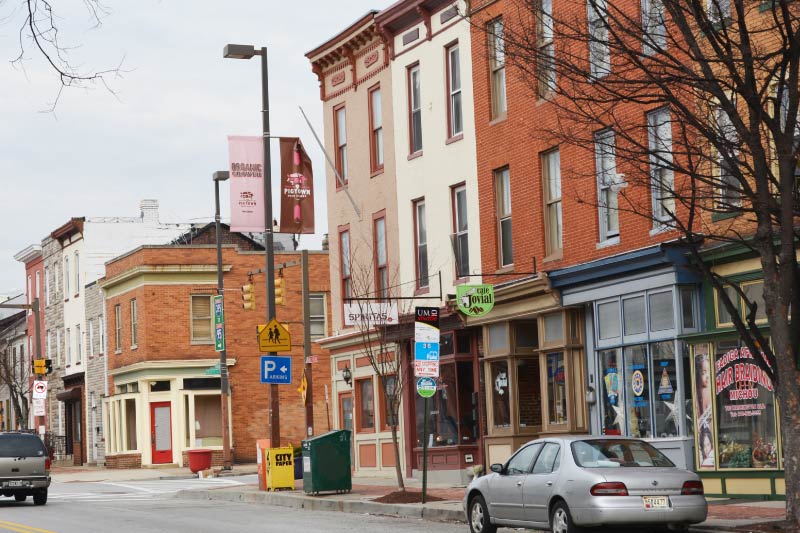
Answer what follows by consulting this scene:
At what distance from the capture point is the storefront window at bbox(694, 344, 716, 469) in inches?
862

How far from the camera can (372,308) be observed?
97.6 ft

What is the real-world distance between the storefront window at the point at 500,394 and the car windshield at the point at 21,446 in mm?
10254

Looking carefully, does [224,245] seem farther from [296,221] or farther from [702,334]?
[702,334]

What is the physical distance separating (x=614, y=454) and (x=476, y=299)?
1028 centimetres

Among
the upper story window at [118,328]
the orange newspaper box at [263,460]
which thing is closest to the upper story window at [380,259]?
the orange newspaper box at [263,460]

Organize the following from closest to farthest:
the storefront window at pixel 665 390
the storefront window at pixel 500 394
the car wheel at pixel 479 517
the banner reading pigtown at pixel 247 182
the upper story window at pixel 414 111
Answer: the car wheel at pixel 479 517 < the storefront window at pixel 665 390 < the storefront window at pixel 500 394 < the banner reading pigtown at pixel 247 182 < the upper story window at pixel 414 111

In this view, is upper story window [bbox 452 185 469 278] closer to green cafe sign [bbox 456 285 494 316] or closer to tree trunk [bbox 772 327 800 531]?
Answer: green cafe sign [bbox 456 285 494 316]

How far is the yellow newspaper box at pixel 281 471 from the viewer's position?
97.7 feet

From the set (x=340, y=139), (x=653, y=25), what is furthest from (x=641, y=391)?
(x=340, y=139)

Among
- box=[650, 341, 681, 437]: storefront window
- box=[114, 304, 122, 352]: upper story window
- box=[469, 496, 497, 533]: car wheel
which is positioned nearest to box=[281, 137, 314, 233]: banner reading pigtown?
box=[650, 341, 681, 437]: storefront window

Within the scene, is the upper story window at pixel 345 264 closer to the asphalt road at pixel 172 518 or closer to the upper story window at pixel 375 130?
the upper story window at pixel 375 130

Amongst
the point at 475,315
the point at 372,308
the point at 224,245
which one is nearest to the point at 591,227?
the point at 475,315

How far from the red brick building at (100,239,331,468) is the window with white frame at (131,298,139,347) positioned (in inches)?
3.5

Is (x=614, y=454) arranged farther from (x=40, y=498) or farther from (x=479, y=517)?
(x=40, y=498)
